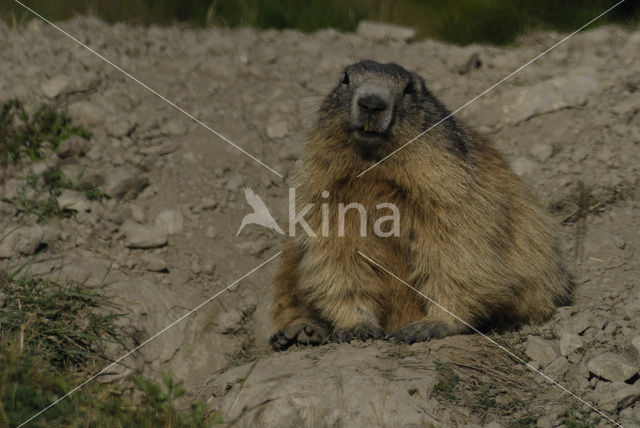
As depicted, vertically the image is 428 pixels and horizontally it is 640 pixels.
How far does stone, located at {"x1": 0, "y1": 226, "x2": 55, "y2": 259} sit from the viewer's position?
523 cm

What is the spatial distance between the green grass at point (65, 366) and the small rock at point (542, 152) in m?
3.58

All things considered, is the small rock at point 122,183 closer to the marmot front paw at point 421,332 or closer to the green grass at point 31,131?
the green grass at point 31,131

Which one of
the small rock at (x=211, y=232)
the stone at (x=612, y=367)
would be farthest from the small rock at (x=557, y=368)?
the small rock at (x=211, y=232)

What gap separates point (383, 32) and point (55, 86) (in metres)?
3.26

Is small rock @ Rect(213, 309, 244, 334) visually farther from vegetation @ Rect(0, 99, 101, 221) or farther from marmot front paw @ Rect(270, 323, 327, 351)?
vegetation @ Rect(0, 99, 101, 221)

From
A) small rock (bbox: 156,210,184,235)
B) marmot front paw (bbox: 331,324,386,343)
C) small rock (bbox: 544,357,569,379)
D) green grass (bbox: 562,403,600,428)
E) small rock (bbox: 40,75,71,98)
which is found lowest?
marmot front paw (bbox: 331,324,386,343)

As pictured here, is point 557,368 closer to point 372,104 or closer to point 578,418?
point 578,418

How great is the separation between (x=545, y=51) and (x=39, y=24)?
4.77 metres

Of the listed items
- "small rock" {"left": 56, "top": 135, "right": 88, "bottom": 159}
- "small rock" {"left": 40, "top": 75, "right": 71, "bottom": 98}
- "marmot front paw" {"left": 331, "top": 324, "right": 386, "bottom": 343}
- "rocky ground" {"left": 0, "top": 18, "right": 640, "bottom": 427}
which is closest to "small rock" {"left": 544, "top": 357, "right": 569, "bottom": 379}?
"rocky ground" {"left": 0, "top": 18, "right": 640, "bottom": 427}

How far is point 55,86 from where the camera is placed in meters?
6.38

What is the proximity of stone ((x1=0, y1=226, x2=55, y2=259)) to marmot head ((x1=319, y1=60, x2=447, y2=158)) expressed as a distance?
2124 mm

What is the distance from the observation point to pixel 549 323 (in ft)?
16.0

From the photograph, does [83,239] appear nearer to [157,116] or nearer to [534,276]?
[157,116]

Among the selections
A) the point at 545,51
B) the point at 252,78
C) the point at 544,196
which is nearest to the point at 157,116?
the point at 252,78
